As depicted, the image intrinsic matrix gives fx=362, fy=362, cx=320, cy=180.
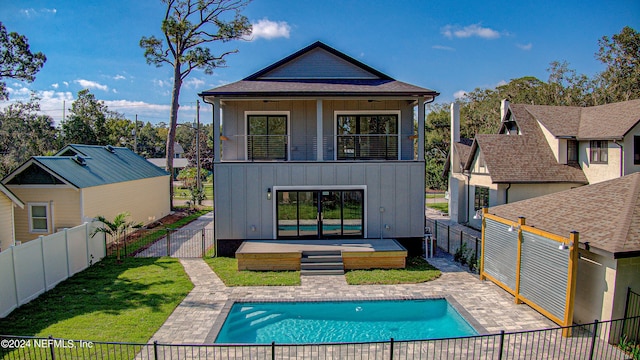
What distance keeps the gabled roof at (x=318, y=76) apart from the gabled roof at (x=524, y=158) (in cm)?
696

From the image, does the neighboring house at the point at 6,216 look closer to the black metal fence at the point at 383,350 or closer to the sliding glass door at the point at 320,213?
the black metal fence at the point at 383,350

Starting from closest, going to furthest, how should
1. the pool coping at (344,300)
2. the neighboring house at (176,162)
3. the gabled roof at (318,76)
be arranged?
1. the pool coping at (344,300)
2. the gabled roof at (318,76)
3. the neighboring house at (176,162)

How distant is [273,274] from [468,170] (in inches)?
556

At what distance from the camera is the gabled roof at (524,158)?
17.8 m

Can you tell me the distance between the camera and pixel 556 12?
20.5 meters

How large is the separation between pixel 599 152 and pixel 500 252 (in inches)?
477

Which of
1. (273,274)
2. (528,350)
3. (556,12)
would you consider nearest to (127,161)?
(273,274)

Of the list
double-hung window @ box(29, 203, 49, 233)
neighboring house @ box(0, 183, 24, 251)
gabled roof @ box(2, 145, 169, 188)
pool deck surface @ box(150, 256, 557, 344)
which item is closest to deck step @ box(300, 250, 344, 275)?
pool deck surface @ box(150, 256, 557, 344)

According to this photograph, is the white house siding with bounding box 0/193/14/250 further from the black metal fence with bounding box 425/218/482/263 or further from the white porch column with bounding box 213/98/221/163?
the black metal fence with bounding box 425/218/482/263

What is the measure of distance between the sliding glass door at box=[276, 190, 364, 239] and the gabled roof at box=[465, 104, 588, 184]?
803 centimetres

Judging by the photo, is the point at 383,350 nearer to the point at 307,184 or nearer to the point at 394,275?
the point at 394,275

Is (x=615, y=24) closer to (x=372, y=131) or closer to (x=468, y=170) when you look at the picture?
(x=468, y=170)

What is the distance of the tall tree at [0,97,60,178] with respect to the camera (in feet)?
115

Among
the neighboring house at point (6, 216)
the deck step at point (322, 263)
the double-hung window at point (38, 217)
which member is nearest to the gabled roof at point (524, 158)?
the deck step at point (322, 263)
